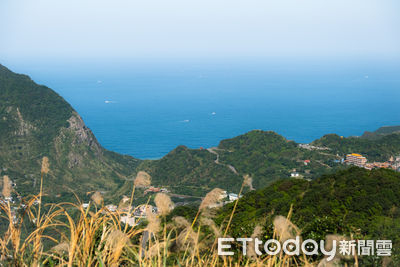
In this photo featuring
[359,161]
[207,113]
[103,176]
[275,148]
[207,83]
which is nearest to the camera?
[359,161]

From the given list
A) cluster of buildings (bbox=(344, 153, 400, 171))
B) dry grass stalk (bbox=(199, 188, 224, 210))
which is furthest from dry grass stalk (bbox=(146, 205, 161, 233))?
cluster of buildings (bbox=(344, 153, 400, 171))

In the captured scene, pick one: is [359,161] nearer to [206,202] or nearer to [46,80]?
[206,202]

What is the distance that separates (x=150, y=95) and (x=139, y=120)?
116 feet

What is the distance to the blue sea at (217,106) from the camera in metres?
80.1

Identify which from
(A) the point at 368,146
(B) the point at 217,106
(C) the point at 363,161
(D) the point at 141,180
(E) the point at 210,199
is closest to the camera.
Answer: (E) the point at 210,199

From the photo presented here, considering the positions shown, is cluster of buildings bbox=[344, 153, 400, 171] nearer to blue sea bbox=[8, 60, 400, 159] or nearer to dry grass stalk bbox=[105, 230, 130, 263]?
dry grass stalk bbox=[105, 230, 130, 263]

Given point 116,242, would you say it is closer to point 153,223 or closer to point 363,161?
point 153,223

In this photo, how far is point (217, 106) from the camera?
108 metres

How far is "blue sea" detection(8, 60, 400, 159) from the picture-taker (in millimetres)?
80125

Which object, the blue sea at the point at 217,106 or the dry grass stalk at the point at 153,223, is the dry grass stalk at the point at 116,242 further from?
the blue sea at the point at 217,106

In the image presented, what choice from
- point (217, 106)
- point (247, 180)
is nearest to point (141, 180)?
point (247, 180)

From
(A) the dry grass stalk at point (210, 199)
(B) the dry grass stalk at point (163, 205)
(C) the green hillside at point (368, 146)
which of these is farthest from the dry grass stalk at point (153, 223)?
(C) the green hillside at point (368, 146)

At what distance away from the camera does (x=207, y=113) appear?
99.3m

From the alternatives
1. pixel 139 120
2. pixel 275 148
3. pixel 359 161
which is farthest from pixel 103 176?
pixel 139 120
